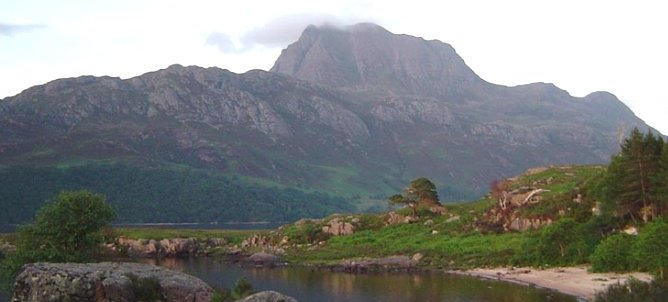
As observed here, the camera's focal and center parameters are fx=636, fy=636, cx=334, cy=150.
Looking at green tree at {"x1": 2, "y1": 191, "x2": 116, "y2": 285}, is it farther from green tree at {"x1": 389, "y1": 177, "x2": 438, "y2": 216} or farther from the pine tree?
green tree at {"x1": 389, "y1": 177, "x2": 438, "y2": 216}

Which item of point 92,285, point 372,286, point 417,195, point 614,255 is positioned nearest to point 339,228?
point 417,195

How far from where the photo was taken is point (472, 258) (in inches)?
3750

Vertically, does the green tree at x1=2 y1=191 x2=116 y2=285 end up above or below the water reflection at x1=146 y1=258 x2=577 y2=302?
above

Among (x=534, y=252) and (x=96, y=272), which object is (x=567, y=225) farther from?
(x=96, y=272)

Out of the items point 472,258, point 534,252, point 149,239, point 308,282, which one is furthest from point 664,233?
point 149,239

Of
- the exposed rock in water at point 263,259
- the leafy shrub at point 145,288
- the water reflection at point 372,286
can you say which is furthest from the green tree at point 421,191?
the leafy shrub at point 145,288

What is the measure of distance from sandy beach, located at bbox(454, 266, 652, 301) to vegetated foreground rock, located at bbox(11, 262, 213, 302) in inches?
1474

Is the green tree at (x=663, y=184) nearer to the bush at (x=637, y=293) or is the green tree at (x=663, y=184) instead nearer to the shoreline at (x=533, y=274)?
the shoreline at (x=533, y=274)

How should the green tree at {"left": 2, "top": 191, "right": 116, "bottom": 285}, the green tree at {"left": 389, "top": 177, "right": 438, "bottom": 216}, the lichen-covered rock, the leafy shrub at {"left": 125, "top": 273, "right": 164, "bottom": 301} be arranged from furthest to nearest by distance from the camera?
the green tree at {"left": 389, "top": 177, "right": 438, "bottom": 216} → the lichen-covered rock → the green tree at {"left": 2, "top": 191, "right": 116, "bottom": 285} → the leafy shrub at {"left": 125, "top": 273, "right": 164, "bottom": 301}

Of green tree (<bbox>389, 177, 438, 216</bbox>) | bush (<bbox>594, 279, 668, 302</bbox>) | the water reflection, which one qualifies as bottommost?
the water reflection

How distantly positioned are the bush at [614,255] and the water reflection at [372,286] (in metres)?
9.12

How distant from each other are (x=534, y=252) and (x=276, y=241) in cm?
5787

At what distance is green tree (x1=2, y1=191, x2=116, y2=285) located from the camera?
201ft

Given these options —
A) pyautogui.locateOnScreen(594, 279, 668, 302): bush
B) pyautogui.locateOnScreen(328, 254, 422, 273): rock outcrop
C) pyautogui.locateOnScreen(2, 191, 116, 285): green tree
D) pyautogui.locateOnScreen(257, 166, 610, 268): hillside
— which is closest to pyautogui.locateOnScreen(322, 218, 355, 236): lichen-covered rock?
pyautogui.locateOnScreen(257, 166, 610, 268): hillside
